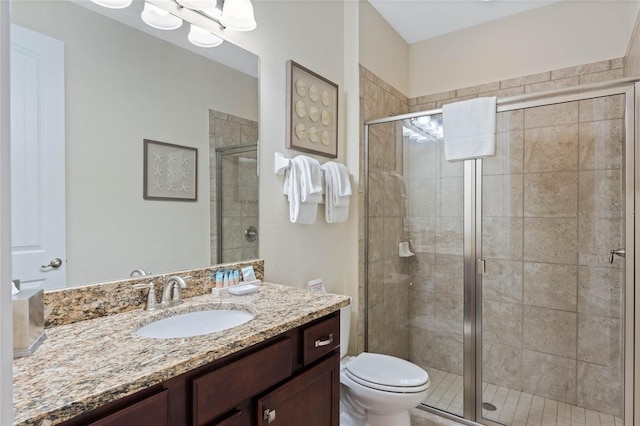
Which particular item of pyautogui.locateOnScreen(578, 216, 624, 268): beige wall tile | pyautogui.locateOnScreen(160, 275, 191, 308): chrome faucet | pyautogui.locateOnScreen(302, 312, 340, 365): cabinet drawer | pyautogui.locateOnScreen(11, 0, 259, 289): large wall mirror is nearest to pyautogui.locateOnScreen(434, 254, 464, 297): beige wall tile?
pyautogui.locateOnScreen(578, 216, 624, 268): beige wall tile

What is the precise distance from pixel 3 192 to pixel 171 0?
1.29 meters

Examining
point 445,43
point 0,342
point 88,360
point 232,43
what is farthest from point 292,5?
point 0,342

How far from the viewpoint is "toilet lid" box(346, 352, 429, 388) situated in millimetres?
1723

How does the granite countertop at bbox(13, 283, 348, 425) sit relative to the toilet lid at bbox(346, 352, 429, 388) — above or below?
above

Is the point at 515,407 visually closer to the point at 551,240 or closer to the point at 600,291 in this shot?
the point at 600,291

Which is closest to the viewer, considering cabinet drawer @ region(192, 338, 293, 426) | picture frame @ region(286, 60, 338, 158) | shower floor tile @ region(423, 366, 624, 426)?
cabinet drawer @ region(192, 338, 293, 426)

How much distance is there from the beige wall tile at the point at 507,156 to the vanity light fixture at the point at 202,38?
5.54 ft

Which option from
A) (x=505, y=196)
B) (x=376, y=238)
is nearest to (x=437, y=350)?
(x=376, y=238)

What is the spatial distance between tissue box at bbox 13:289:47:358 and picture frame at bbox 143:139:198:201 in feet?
1.63

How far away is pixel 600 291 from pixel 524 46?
182 cm

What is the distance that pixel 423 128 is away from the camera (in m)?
2.40

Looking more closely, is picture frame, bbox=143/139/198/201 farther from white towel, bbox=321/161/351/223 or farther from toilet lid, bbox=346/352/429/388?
toilet lid, bbox=346/352/429/388

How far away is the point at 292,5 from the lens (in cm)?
194

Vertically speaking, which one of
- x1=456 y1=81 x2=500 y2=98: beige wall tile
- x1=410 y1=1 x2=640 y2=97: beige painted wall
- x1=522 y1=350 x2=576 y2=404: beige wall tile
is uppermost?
x1=410 y1=1 x2=640 y2=97: beige painted wall
